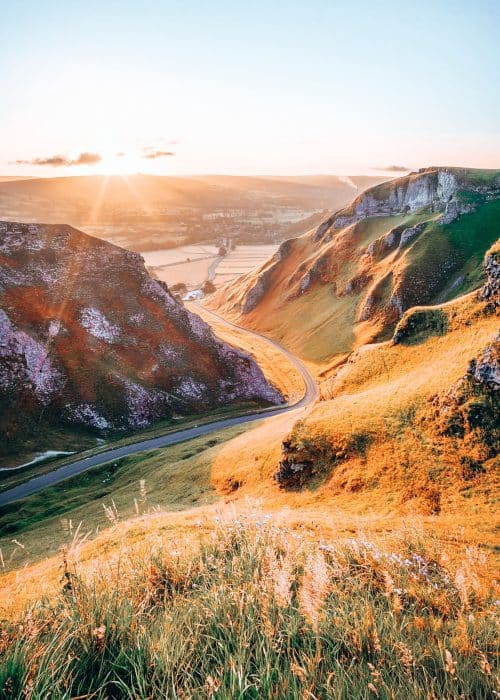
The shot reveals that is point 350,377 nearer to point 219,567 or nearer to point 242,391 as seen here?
point 242,391

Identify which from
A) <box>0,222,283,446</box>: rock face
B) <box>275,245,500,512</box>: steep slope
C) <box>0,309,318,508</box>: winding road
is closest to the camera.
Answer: <box>275,245,500,512</box>: steep slope

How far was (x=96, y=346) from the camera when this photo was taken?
80250mm

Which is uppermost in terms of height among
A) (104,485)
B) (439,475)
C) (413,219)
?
A: (413,219)

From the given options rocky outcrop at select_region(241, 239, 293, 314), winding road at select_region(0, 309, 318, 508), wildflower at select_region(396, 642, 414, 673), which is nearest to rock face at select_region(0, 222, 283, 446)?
winding road at select_region(0, 309, 318, 508)

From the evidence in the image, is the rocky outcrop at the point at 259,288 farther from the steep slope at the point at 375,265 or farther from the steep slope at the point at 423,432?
the steep slope at the point at 423,432

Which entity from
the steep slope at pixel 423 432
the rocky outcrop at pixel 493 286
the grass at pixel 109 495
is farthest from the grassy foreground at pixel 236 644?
the rocky outcrop at pixel 493 286

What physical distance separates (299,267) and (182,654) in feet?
525

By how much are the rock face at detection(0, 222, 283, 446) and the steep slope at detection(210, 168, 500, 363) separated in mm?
36574

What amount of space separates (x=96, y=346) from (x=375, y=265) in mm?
93495

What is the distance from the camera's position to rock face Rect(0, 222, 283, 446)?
2756 inches

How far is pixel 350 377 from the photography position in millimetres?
59219

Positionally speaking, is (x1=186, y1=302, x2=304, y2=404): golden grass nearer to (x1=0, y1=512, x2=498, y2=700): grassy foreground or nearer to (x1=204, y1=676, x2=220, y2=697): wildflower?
(x1=0, y1=512, x2=498, y2=700): grassy foreground

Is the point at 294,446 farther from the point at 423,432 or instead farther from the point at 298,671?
the point at 298,671

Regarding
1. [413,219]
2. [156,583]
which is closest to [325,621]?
[156,583]
